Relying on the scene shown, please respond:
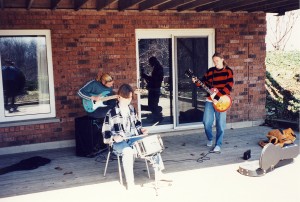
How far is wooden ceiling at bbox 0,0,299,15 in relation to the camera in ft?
20.4

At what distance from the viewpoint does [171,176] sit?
5.09 metres

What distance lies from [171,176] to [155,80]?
292 centimetres

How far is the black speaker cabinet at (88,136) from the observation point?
6105 mm

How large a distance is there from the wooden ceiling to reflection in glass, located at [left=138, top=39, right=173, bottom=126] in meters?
0.77

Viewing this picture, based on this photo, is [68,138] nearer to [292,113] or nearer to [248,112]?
[248,112]

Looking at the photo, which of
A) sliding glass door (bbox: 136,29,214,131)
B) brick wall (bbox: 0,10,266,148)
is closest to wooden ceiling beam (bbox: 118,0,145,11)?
brick wall (bbox: 0,10,266,148)

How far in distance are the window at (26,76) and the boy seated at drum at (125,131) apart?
2583mm

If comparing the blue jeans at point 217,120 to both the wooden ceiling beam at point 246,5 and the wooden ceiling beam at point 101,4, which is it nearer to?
the wooden ceiling beam at point 246,5

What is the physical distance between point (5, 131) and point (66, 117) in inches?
44.0

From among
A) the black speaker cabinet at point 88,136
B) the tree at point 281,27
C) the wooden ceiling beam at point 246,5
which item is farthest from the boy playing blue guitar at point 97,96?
the tree at point 281,27

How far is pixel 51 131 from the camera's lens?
22.4 ft

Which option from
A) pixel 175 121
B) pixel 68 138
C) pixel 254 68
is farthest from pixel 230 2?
pixel 68 138

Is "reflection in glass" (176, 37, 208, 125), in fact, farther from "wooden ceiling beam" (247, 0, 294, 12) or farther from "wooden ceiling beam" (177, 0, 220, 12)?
"wooden ceiling beam" (247, 0, 294, 12)

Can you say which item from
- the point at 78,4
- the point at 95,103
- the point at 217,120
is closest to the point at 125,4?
the point at 78,4
